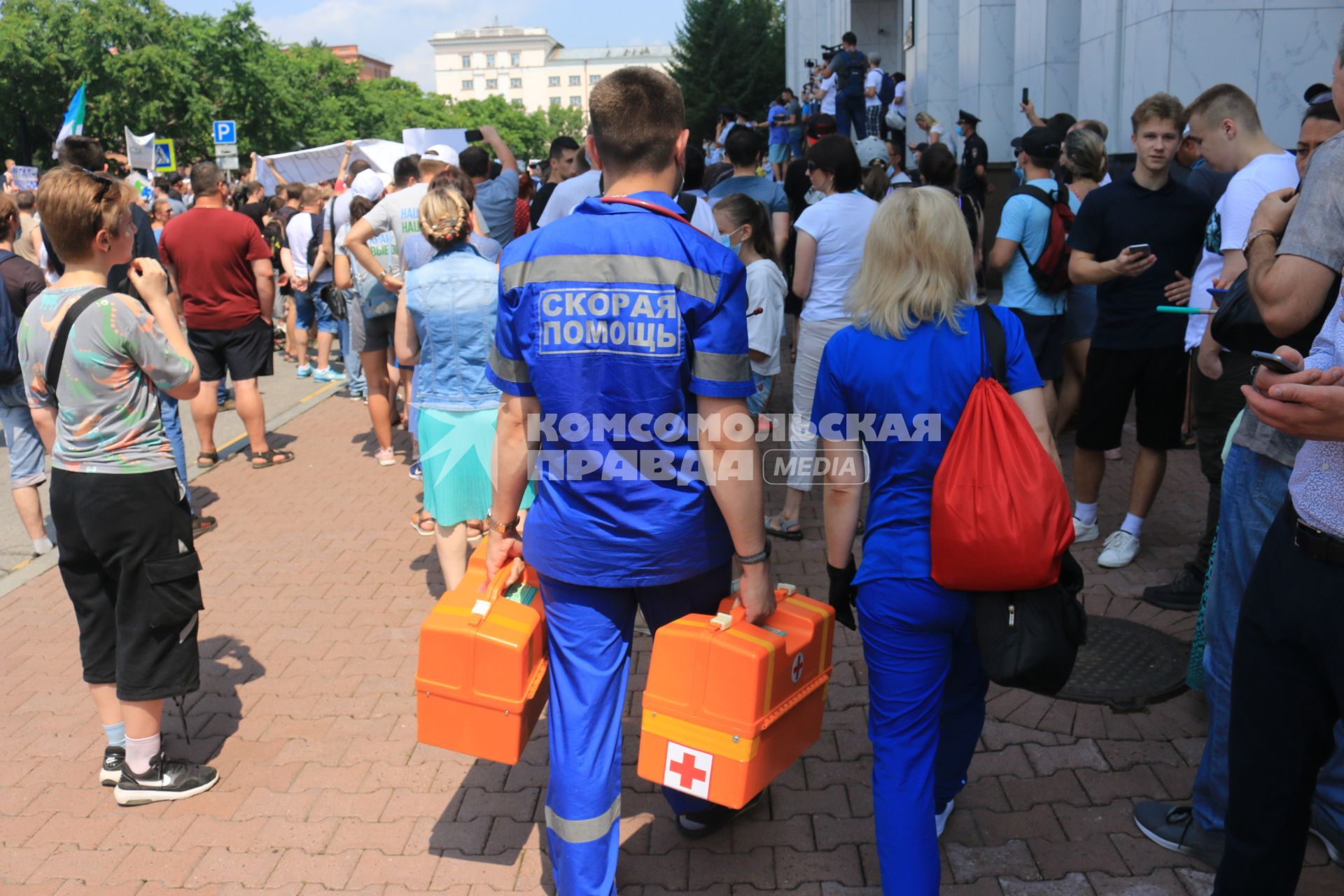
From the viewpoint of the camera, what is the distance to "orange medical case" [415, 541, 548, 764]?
3.08 m

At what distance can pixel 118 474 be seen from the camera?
148 inches

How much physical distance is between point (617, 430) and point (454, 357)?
2207 millimetres

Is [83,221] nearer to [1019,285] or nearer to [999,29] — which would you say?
[1019,285]

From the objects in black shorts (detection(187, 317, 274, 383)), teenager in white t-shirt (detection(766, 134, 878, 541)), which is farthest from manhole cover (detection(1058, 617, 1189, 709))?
black shorts (detection(187, 317, 274, 383))

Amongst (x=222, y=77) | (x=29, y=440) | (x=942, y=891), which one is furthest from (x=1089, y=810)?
(x=222, y=77)

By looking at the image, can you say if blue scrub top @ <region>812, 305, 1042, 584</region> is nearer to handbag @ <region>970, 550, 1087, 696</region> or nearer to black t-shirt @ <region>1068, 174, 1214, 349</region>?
handbag @ <region>970, 550, 1087, 696</region>

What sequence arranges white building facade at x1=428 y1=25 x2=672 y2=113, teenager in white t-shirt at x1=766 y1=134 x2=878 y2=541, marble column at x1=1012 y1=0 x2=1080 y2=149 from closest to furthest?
teenager in white t-shirt at x1=766 y1=134 x2=878 y2=541
marble column at x1=1012 y1=0 x2=1080 y2=149
white building facade at x1=428 y1=25 x2=672 y2=113

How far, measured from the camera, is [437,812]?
3.79 meters

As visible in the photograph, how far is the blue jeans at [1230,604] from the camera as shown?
3.04m

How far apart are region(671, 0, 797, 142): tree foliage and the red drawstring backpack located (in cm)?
5640

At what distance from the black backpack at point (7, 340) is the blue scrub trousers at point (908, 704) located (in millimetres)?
5423

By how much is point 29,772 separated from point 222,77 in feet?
210

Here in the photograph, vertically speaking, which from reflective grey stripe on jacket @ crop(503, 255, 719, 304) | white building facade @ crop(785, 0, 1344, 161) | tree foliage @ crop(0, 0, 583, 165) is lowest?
reflective grey stripe on jacket @ crop(503, 255, 719, 304)

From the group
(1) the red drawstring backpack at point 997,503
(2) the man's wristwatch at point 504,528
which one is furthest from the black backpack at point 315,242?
(1) the red drawstring backpack at point 997,503
